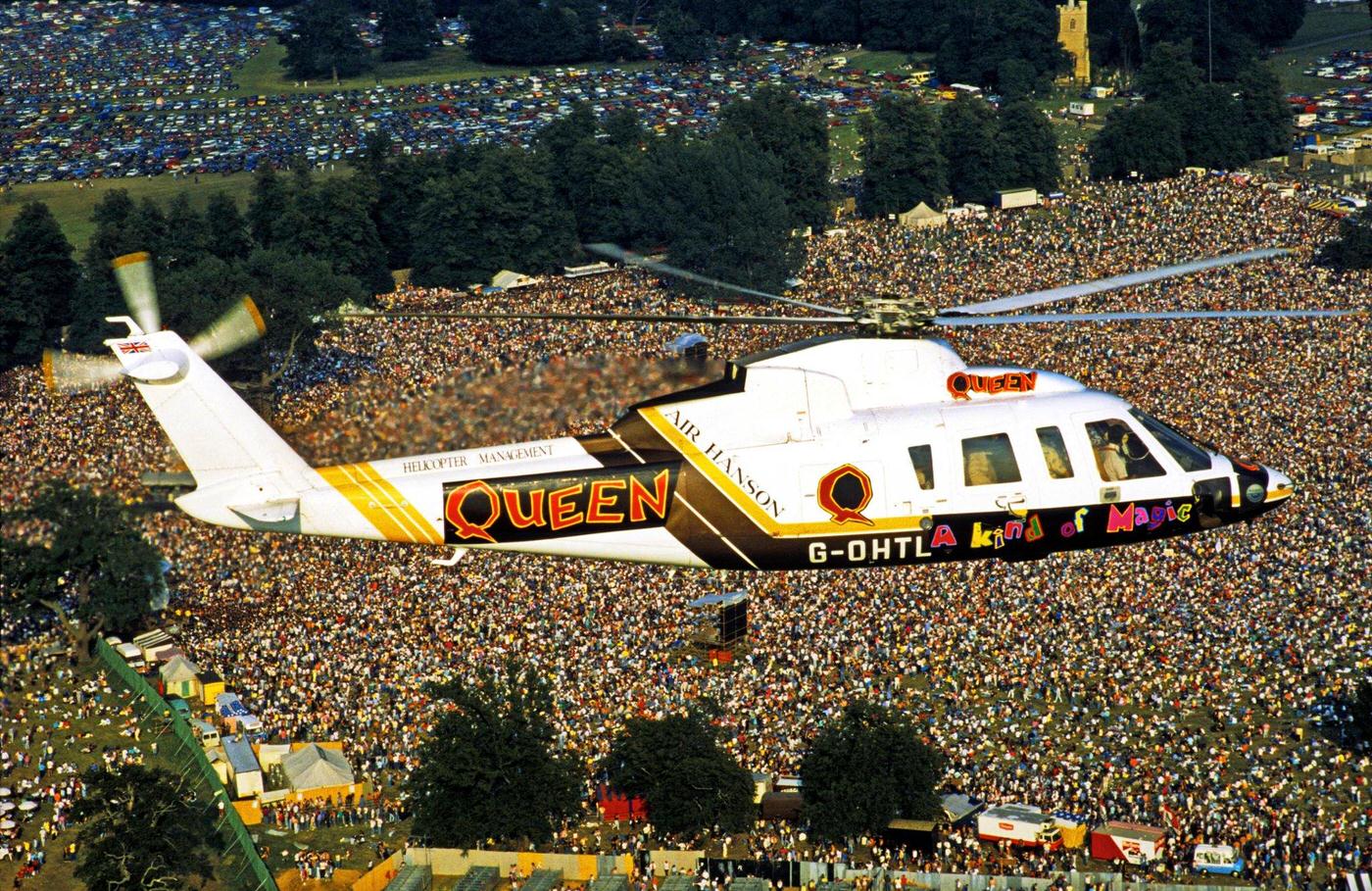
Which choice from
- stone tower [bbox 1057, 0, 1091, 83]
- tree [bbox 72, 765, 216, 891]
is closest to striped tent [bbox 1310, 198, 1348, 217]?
stone tower [bbox 1057, 0, 1091, 83]

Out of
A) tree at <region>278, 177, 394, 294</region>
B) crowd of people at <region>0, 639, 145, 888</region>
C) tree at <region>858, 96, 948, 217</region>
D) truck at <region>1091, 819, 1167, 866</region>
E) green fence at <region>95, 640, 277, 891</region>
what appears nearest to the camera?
truck at <region>1091, 819, 1167, 866</region>

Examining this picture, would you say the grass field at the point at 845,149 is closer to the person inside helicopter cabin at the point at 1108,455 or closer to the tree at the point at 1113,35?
the tree at the point at 1113,35

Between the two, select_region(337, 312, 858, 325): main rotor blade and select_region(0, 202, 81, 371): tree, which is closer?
select_region(337, 312, 858, 325): main rotor blade

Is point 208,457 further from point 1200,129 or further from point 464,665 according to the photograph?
point 1200,129

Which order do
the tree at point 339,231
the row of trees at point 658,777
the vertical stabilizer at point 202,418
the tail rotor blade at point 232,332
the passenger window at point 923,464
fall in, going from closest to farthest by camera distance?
the tail rotor blade at point 232,332 → the vertical stabilizer at point 202,418 → the passenger window at point 923,464 → the row of trees at point 658,777 → the tree at point 339,231

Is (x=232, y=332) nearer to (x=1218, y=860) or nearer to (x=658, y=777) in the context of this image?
(x=658, y=777)

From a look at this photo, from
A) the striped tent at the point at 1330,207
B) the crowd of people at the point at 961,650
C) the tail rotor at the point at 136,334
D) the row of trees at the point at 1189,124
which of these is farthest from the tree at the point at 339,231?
the tail rotor at the point at 136,334

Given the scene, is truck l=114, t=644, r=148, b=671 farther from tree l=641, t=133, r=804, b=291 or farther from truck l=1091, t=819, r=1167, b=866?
tree l=641, t=133, r=804, b=291
